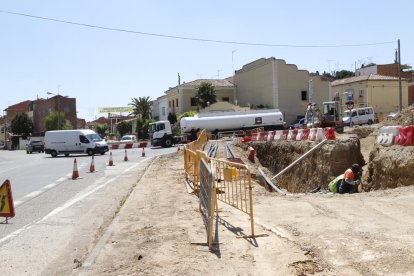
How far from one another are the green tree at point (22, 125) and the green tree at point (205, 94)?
49426 mm

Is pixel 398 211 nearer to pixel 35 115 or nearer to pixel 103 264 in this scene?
pixel 103 264

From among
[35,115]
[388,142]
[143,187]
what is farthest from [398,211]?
[35,115]

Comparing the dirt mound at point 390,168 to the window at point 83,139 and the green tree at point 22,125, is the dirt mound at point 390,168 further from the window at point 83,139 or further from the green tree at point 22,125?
the green tree at point 22,125

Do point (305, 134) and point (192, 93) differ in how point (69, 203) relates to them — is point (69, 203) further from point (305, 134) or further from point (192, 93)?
point (192, 93)

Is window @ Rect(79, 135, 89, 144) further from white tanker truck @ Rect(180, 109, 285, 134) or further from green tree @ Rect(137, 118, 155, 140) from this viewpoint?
green tree @ Rect(137, 118, 155, 140)

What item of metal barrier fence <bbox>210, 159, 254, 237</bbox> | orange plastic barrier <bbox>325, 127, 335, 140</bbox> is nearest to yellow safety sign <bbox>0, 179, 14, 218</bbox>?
metal barrier fence <bbox>210, 159, 254, 237</bbox>

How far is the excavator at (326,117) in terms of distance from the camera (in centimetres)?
3575

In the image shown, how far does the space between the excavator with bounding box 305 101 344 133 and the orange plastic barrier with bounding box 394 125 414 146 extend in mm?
18569

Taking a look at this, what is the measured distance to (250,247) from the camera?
661 centimetres

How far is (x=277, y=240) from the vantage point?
6.86 m

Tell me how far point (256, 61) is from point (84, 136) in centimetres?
2925

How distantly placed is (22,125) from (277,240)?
326 ft

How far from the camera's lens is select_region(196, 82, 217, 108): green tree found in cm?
6359

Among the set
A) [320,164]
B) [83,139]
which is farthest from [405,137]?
[83,139]
